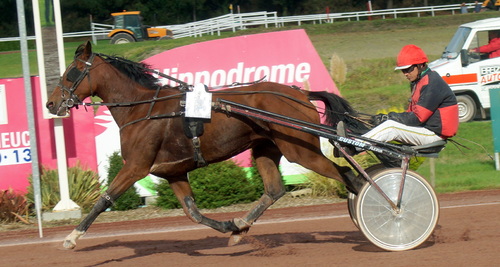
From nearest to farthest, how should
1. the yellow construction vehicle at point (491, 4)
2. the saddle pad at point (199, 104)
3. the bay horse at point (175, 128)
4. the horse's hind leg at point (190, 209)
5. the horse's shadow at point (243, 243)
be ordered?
the saddle pad at point (199, 104) → the bay horse at point (175, 128) → the horse's hind leg at point (190, 209) → the horse's shadow at point (243, 243) → the yellow construction vehicle at point (491, 4)

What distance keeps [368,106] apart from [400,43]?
39.7 feet

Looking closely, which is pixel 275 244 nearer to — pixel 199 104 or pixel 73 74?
Answer: pixel 199 104

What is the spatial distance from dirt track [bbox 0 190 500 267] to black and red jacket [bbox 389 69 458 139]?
3.57 feet

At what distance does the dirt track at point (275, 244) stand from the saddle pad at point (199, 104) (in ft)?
4.32

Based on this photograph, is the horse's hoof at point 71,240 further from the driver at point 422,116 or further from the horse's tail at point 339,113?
the driver at point 422,116

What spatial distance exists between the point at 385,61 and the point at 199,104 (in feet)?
52.5

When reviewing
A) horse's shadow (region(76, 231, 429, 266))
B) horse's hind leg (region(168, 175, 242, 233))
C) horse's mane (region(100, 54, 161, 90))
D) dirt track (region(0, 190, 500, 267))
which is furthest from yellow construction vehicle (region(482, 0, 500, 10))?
horse's hind leg (region(168, 175, 242, 233))

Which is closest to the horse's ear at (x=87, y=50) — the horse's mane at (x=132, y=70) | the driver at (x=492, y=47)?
the horse's mane at (x=132, y=70)

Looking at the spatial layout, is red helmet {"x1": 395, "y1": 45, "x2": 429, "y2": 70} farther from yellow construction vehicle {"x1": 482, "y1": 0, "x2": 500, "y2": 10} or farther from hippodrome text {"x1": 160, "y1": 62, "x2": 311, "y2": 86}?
yellow construction vehicle {"x1": 482, "y1": 0, "x2": 500, "y2": 10}

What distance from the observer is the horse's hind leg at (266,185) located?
21.6ft

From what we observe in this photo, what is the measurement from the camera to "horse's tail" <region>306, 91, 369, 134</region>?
657 centimetres

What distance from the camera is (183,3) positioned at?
47406 mm

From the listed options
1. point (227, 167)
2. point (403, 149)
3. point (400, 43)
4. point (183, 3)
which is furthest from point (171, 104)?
point (183, 3)

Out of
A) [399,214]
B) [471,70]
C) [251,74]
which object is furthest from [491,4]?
[399,214]
